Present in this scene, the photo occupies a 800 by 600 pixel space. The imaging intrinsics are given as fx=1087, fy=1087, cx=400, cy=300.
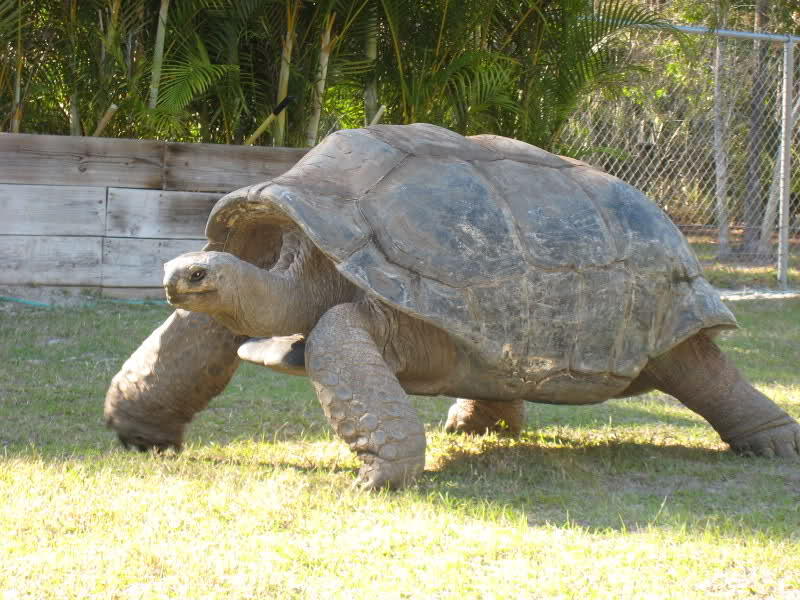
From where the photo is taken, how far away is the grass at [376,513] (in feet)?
8.71

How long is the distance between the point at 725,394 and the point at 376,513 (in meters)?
1.88

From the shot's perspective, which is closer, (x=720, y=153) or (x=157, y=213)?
(x=157, y=213)

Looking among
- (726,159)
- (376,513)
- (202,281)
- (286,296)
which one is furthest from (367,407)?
(726,159)

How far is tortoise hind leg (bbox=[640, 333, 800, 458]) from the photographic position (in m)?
4.49

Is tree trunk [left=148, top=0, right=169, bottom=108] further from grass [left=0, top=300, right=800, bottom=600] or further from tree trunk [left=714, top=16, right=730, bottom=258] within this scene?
tree trunk [left=714, top=16, right=730, bottom=258]

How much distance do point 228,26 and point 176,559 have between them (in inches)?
258

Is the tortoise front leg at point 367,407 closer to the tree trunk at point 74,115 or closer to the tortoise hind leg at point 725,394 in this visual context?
the tortoise hind leg at point 725,394

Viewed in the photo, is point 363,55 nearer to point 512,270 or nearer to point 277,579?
point 512,270

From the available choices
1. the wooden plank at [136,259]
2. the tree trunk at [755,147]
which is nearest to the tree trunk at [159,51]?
the wooden plank at [136,259]

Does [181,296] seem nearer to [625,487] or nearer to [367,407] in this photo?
[367,407]

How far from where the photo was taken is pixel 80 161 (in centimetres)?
829

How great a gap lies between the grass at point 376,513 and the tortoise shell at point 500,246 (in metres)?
0.49

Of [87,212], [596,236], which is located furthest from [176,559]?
[87,212]

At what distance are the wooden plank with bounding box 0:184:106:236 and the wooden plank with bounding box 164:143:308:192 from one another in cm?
60
